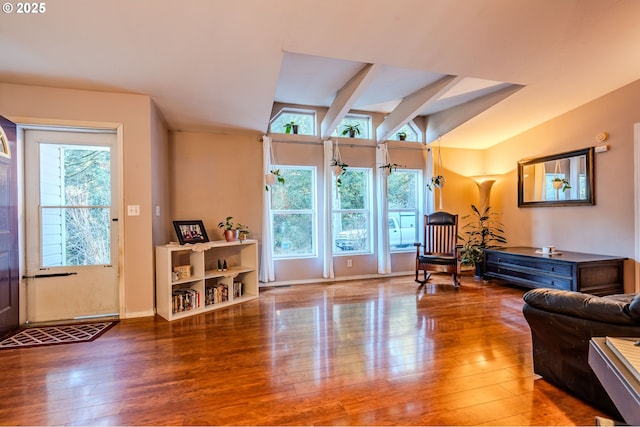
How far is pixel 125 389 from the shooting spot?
1815mm

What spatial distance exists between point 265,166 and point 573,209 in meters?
4.36

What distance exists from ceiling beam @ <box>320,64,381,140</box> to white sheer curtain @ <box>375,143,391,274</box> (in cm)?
101

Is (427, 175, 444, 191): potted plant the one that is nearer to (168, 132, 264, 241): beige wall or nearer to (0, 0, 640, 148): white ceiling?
(0, 0, 640, 148): white ceiling

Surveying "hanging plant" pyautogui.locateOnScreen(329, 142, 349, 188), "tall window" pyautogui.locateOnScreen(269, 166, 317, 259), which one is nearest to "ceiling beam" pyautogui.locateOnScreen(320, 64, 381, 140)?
"hanging plant" pyautogui.locateOnScreen(329, 142, 349, 188)

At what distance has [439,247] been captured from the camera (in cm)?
479

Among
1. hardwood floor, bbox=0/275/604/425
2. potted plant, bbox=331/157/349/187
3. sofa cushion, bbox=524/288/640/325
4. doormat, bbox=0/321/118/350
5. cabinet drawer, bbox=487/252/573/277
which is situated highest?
potted plant, bbox=331/157/349/187

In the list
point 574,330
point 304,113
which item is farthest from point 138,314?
point 574,330

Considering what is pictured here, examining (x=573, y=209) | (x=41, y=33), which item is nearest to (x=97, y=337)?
(x=41, y=33)

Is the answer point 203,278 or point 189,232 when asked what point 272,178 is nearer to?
point 189,232

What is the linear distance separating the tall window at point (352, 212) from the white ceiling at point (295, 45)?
1724 mm

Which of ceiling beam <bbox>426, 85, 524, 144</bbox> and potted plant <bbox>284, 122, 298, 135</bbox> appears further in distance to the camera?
potted plant <bbox>284, 122, 298, 135</bbox>

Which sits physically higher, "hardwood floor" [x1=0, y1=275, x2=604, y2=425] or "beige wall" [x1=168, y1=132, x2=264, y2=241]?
"beige wall" [x1=168, y1=132, x2=264, y2=241]

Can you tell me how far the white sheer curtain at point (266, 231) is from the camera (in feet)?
14.3

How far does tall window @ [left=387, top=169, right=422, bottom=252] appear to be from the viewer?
16.8 ft
